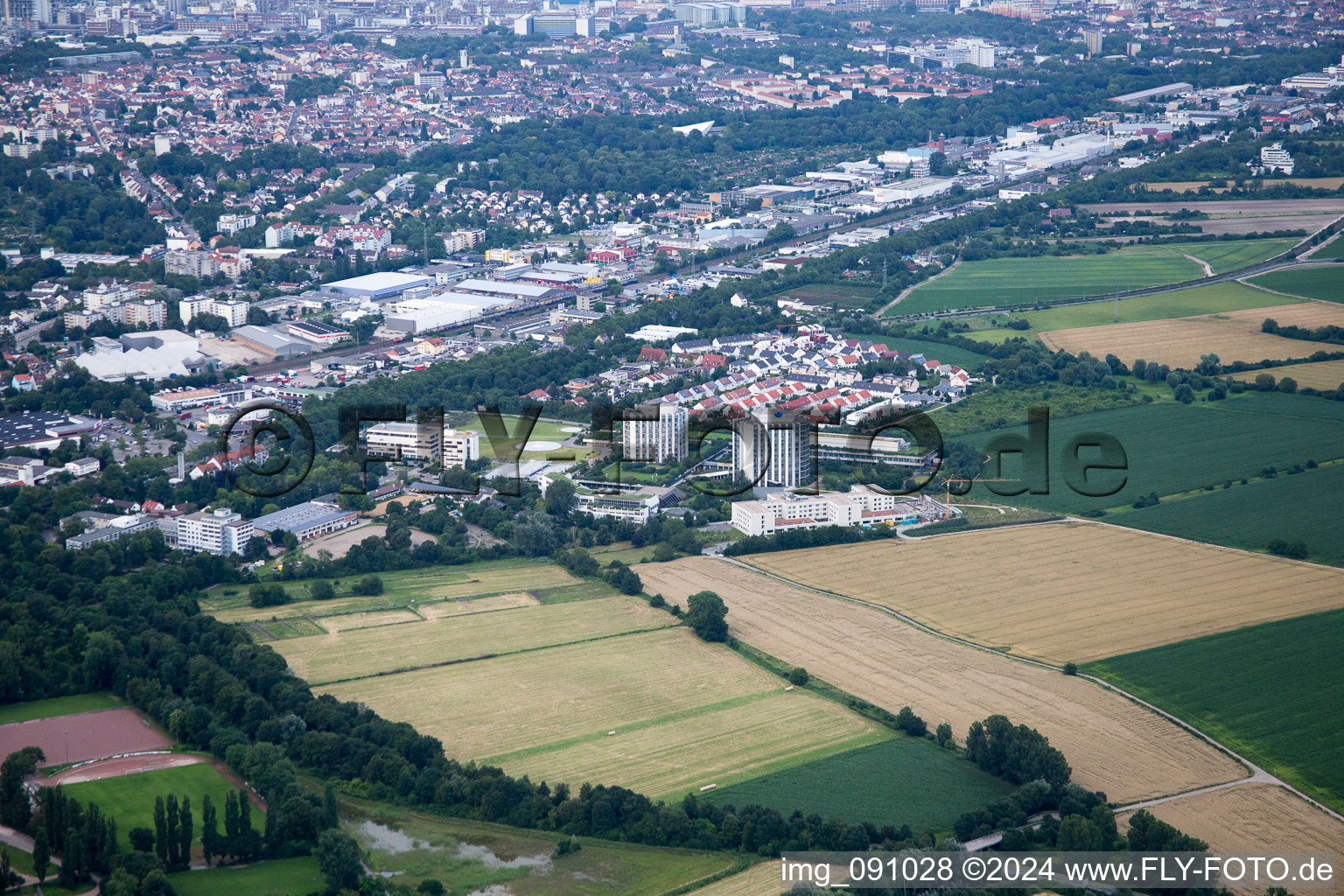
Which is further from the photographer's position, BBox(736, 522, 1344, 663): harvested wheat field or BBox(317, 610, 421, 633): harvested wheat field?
BBox(317, 610, 421, 633): harvested wheat field

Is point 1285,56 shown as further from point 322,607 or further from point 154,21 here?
point 322,607

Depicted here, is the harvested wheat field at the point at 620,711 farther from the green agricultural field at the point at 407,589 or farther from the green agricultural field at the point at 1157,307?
the green agricultural field at the point at 1157,307

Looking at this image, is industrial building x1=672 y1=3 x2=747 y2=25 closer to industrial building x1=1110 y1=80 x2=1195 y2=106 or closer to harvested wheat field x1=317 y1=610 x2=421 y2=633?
industrial building x1=1110 y1=80 x2=1195 y2=106

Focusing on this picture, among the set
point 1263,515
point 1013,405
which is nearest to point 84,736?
point 1263,515

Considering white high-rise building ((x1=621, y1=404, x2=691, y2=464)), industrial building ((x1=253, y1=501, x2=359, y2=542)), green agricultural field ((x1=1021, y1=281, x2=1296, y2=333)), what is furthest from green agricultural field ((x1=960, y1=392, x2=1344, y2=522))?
industrial building ((x1=253, y1=501, x2=359, y2=542))

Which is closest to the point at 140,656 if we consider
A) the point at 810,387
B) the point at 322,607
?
the point at 322,607

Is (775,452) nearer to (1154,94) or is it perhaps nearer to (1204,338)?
(1204,338)
